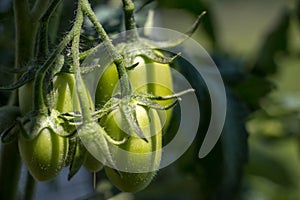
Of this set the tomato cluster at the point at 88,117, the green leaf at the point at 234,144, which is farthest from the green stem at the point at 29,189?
the green leaf at the point at 234,144

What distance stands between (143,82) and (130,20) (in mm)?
93

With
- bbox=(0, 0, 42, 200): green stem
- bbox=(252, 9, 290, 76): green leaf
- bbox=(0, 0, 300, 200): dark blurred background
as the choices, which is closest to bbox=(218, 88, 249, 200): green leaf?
bbox=(0, 0, 300, 200): dark blurred background

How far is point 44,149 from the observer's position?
74 centimetres

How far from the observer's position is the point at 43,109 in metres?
0.74

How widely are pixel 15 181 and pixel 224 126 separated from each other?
319 mm

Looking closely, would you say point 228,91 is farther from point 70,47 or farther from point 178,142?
point 70,47

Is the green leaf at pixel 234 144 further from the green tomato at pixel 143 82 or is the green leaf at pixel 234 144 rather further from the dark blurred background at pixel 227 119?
the green tomato at pixel 143 82

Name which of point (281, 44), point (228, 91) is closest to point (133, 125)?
point (228, 91)

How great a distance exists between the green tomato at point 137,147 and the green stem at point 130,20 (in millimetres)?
133

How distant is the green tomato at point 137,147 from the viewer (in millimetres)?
725

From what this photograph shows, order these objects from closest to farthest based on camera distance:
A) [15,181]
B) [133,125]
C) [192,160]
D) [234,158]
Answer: [133,125]
[15,181]
[234,158]
[192,160]

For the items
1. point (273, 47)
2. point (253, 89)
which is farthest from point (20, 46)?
point (273, 47)

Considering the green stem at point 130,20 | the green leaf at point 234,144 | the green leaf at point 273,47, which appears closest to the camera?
the green stem at point 130,20

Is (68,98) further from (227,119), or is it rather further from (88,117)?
(227,119)
